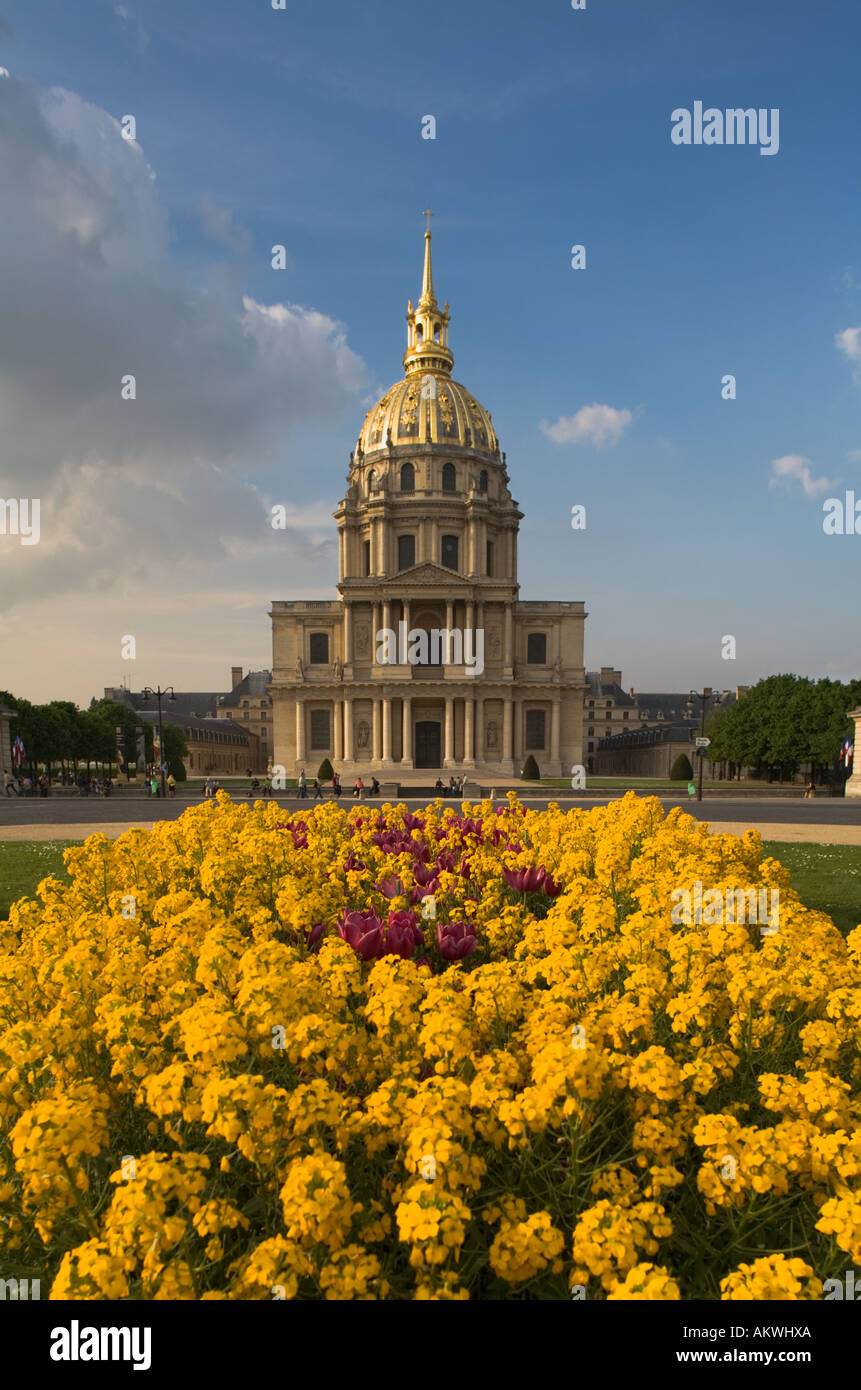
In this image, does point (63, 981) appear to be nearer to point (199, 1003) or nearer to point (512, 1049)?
point (199, 1003)

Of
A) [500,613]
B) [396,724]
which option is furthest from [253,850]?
[500,613]

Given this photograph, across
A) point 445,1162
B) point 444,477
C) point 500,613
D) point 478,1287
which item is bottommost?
point 478,1287

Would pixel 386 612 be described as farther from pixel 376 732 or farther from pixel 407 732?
pixel 407 732

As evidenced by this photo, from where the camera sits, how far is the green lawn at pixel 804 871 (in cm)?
1162

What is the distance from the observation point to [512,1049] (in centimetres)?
402

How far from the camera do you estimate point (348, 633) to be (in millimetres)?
72688

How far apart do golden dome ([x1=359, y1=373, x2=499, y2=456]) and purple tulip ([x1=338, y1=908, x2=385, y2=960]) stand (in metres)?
80.3

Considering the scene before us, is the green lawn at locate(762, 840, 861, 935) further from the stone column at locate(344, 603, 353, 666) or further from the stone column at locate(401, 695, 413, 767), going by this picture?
the stone column at locate(344, 603, 353, 666)

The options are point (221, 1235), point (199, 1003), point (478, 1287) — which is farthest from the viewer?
point (199, 1003)

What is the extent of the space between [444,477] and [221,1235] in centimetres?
8138

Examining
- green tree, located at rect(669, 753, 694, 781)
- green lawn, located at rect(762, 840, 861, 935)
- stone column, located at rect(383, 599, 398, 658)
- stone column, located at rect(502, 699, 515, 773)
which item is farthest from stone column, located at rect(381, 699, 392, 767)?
green lawn, located at rect(762, 840, 861, 935)

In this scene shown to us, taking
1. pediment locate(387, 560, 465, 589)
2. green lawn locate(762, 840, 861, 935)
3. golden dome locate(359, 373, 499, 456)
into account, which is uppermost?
golden dome locate(359, 373, 499, 456)

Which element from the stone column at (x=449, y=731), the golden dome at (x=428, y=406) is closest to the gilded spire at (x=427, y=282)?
the golden dome at (x=428, y=406)

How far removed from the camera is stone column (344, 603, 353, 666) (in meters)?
72.3
